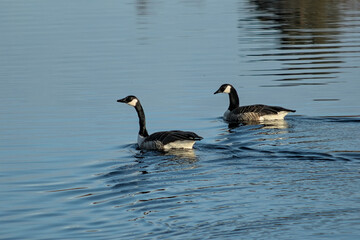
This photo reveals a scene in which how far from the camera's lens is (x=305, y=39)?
43.8 metres

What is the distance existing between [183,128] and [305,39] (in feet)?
73.3

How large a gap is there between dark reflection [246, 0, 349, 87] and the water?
20cm

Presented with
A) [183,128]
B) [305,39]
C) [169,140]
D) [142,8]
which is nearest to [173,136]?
[169,140]

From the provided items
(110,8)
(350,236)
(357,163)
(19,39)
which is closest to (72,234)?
(350,236)

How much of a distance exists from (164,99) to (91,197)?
40.6 feet

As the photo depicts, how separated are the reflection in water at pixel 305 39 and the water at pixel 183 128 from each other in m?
0.18

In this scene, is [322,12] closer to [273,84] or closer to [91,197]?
[273,84]

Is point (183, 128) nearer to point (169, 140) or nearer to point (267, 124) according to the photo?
point (267, 124)

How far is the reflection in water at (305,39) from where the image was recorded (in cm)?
3238

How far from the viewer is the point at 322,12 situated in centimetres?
5788

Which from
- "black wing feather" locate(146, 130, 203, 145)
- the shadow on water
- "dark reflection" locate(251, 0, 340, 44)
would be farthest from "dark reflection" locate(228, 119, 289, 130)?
"dark reflection" locate(251, 0, 340, 44)

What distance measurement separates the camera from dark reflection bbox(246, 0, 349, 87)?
32.7 m

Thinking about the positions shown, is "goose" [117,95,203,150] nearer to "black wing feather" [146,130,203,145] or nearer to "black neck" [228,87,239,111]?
"black wing feather" [146,130,203,145]

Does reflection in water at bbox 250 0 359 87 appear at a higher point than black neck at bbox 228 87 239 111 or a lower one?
higher
